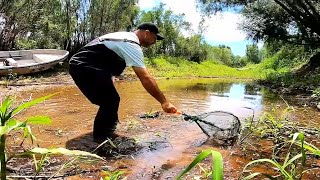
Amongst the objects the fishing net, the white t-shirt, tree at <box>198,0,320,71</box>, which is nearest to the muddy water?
the fishing net

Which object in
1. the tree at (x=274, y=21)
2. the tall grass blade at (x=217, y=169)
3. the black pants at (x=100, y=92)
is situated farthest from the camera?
the tree at (x=274, y=21)

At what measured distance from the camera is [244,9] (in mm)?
17875

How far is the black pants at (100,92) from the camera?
4.18m

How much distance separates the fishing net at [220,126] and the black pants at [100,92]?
92cm

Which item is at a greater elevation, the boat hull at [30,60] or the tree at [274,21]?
the tree at [274,21]

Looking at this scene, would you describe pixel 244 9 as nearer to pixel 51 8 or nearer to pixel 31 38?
pixel 51 8

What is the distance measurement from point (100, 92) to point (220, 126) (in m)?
1.56

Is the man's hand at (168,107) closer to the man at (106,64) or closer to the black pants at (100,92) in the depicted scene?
the man at (106,64)

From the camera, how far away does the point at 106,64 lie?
4258 millimetres

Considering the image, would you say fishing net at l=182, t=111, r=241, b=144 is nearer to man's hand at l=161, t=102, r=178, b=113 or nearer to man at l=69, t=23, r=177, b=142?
man's hand at l=161, t=102, r=178, b=113

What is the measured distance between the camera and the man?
402cm

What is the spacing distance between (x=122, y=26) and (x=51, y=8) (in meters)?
5.05

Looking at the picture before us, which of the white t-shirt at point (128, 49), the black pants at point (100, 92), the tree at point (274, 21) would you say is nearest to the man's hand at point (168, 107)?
the white t-shirt at point (128, 49)

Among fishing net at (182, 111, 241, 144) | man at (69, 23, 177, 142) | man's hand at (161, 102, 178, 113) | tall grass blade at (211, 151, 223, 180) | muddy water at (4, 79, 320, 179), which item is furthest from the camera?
fishing net at (182, 111, 241, 144)
